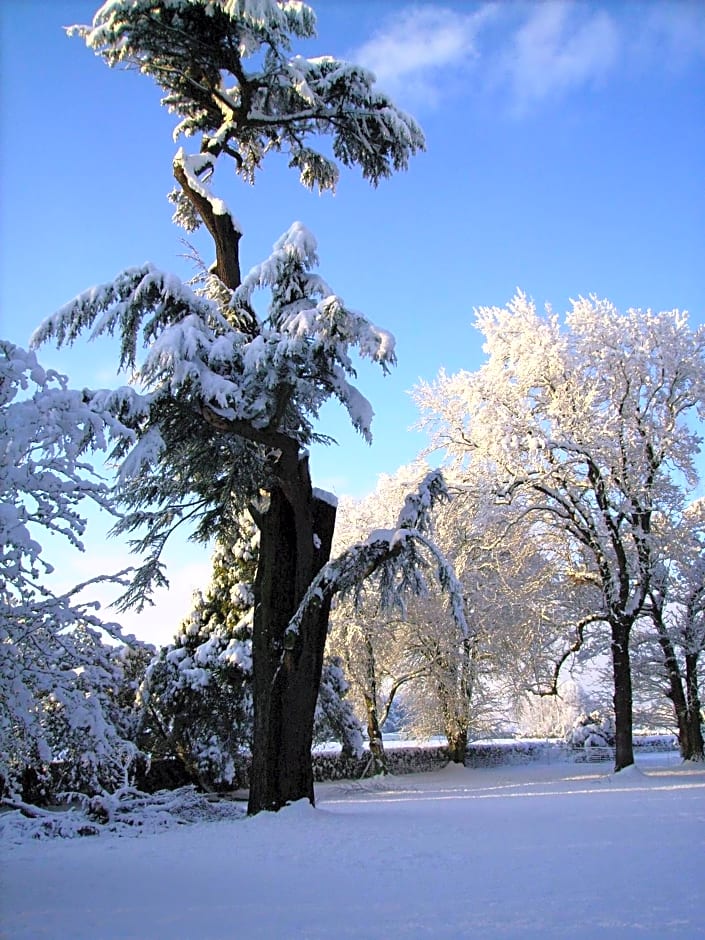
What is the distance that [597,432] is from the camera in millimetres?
18531

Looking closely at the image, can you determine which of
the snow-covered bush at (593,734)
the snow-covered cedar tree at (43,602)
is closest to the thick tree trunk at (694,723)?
the snow-covered bush at (593,734)

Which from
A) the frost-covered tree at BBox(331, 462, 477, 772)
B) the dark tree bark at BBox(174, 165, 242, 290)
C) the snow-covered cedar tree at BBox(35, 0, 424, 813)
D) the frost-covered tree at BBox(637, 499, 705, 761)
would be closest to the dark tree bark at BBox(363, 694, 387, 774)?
the frost-covered tree at BBox(331, 462, 477, 772)

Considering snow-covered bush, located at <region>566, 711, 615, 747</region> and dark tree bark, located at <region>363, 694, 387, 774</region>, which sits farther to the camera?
snow-covered bush, located at <region>566, 711, 615, 747</region>

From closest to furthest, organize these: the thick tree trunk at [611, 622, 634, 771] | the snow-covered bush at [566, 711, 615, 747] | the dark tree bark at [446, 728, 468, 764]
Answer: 1. the thick tree trunk at [611, 622, 634, 771]
2. the dark tree bark at [446, 728, 468, 764]
3. the snow-covered bush at [566, 711, 615, 747]

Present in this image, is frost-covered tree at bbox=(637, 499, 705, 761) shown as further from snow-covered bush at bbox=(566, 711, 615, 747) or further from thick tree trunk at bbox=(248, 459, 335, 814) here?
thick tree trunk at bbox=(248, 459, 335, 814)

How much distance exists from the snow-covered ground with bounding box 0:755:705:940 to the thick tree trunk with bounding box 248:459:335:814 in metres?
0.84

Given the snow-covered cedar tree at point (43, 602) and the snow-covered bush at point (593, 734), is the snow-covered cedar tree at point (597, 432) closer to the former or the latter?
the snow-covered cedar tree at point (43, 602)

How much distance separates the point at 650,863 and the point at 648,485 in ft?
47.4

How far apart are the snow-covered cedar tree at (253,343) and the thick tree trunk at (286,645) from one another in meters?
0.02

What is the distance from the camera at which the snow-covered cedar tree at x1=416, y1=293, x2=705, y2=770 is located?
18.6 m

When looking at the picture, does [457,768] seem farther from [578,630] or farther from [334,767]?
[578,630]

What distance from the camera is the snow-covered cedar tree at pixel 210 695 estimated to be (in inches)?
643

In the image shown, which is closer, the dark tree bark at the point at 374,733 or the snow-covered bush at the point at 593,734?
the dark tree bark at the point at 374,733

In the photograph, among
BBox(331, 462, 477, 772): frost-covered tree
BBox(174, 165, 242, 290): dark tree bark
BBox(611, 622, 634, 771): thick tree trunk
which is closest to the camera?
BBox(174, 165, 242, 290): dark tree bark
